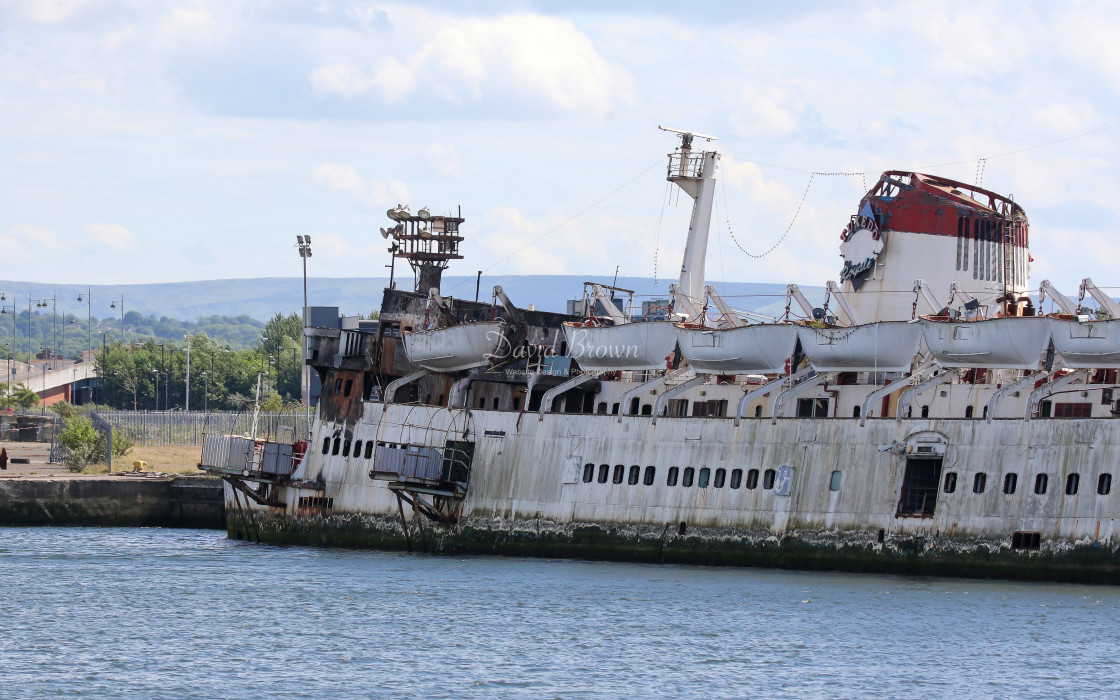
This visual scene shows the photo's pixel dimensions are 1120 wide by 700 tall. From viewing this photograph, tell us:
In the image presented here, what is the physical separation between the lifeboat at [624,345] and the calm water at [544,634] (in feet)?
A: 23.3

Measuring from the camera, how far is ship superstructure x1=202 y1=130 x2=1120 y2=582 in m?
44.9

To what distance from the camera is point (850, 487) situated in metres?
47.2

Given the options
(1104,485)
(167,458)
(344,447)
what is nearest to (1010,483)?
(1104,485)

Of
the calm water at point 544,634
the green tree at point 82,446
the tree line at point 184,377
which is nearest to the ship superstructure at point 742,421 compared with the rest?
the calm water at point 544,634

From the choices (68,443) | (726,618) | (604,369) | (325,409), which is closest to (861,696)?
(726,618)

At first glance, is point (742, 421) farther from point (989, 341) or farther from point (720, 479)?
point (989, 341)

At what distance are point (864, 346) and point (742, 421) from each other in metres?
4.48

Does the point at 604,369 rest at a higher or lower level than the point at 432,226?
lower

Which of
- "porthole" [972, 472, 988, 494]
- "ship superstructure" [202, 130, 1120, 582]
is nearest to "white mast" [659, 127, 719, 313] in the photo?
"ship superstructure" [202, 130, 1120, 582]

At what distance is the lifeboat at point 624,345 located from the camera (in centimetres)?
5328

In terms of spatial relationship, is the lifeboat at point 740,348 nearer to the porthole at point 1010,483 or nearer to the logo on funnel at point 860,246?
the logo on funnel at point 860,246

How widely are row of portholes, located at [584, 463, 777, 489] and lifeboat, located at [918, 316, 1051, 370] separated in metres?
6.40

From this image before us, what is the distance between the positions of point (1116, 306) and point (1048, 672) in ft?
50.3

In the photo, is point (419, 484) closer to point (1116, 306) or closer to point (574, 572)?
point (574, 572)
